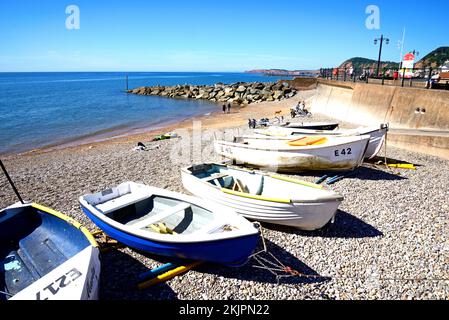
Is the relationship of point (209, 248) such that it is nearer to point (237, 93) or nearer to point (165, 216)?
point (165, 216)

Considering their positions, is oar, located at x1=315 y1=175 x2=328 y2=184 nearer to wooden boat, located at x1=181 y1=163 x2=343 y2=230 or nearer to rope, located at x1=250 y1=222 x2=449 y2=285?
wooden boat, located at x1=181 y1=163 x2=343 y2=230

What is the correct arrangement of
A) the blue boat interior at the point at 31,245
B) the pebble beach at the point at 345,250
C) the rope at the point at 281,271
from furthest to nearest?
the rope at the point at 281,271, the pebble beach at the point at 345,250, the blue boat interior at the point at 31,245

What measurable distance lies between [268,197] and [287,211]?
57cm

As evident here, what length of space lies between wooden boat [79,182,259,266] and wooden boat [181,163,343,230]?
1.10 m

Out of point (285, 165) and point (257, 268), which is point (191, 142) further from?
point (257, 268)

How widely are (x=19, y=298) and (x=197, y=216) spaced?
3.82 meters

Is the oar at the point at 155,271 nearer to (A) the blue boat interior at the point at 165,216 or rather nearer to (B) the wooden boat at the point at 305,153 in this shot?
(A) the blue boat interior at the point at 165,216

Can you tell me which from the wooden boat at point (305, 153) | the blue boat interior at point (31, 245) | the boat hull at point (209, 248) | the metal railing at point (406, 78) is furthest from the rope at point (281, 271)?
the metal railing at point (406, 78)

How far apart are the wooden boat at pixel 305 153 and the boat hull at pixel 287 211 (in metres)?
4.31

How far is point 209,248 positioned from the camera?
5598mm

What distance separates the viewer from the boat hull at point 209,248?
18.2ft

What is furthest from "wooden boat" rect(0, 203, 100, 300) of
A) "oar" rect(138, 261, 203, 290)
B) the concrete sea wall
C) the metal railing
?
the metal railing

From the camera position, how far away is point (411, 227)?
7.70m
